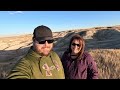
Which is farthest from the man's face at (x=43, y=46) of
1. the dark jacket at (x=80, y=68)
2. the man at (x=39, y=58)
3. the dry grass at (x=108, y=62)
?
the dry grass at (x=108, y=62)

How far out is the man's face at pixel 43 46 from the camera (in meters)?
2.84

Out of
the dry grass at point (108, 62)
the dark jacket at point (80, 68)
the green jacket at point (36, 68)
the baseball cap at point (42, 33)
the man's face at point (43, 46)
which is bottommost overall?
the dry grass at point (108, 62)

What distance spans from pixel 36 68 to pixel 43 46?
0.74 ft

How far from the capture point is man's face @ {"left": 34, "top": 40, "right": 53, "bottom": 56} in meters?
2.84

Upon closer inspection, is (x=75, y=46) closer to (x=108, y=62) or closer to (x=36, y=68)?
(x=36, y=68)

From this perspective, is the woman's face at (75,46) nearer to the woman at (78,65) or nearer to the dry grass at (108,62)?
the woman at (78,65)

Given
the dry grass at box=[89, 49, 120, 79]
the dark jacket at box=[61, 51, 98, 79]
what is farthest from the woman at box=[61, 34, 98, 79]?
the dry grass at box=[89, 49, 120, 79]

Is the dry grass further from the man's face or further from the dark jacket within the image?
the man's face

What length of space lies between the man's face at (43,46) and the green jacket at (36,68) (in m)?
0.06

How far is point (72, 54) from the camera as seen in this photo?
4039 mm

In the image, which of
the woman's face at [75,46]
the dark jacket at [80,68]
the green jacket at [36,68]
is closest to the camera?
the green jacket at [36,68]
